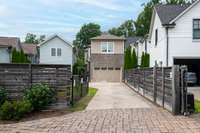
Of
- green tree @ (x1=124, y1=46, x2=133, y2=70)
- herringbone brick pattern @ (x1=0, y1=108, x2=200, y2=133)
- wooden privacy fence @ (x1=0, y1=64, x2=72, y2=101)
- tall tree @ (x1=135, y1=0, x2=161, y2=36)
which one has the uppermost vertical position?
tall tree @ (x1=135, y1=0, x2=161, y2=36)

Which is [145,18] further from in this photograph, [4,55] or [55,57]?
[4,55]

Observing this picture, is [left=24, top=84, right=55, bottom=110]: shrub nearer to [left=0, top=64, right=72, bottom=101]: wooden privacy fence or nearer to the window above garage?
[left=0, top=64, right=72, bottom=101]: wooden privacy fence

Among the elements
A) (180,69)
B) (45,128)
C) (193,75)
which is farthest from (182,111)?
(193,75)

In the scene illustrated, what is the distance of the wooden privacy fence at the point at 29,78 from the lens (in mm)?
16859

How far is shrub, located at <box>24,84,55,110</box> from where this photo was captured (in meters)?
16.2

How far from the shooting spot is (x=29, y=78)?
17.0m

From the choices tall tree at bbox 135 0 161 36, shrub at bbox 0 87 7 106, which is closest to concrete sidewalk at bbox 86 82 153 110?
shrub at bbox 0 87 7 106

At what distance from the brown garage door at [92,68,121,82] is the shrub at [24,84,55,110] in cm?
5159

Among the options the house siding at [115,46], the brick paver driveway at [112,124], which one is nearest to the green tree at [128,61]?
the house siding at [115,46]

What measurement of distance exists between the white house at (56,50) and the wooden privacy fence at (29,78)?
175ft

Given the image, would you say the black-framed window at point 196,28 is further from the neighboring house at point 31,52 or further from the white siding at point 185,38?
the neighboring house at point 31,52

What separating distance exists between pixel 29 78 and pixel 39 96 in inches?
43.3

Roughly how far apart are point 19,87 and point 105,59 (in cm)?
5364

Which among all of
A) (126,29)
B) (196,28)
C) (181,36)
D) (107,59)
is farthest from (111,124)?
(126,29)
